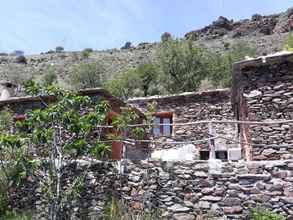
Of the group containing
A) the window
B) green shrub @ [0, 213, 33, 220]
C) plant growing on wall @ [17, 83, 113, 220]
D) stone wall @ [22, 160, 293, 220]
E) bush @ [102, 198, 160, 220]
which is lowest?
green shrub @ [0, 213, 33, 220]

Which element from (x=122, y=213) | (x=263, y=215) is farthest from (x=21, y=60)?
(x=263, y=215)

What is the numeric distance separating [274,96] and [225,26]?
4063 cm

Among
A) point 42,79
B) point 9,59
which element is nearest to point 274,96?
point 42,79

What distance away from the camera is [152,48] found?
134 ft

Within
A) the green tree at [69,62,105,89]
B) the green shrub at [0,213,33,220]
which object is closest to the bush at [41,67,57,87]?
the green tree at [69,62,105,89]

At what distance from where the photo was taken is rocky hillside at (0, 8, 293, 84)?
3631 cm

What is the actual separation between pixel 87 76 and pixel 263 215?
24824mm

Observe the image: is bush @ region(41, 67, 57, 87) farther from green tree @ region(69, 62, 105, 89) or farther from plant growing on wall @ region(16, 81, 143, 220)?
plant growing on wall @ region(16, 81, 143, 220)

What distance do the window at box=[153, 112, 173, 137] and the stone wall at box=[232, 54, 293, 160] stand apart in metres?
6.02

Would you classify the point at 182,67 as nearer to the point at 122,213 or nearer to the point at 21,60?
the point at 122,213

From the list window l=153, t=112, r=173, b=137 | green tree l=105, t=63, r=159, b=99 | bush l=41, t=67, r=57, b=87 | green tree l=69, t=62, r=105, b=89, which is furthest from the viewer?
bush l=41, t=67, r=57, b=87

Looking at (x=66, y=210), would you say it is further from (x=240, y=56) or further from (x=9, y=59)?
(x=9, y=59)

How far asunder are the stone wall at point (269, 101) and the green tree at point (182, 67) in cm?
1258

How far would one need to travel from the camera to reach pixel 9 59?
42.1 m
